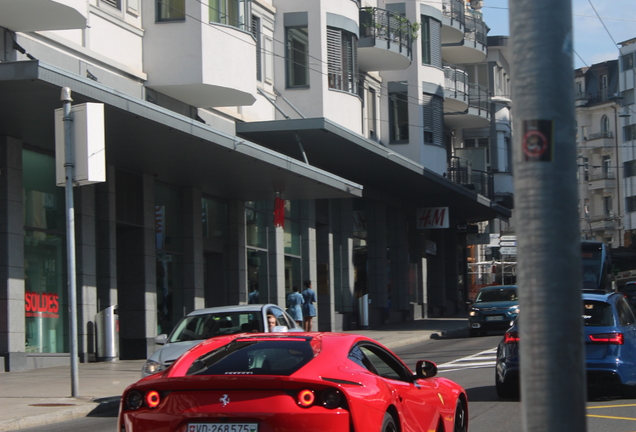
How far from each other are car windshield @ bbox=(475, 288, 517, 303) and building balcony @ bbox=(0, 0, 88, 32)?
17.6 m

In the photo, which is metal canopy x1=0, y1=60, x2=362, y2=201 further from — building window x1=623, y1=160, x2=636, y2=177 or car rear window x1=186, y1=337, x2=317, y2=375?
building window x1=623, y1=160, x2=636, y2=177

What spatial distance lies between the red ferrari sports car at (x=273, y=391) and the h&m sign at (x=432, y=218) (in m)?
35.7

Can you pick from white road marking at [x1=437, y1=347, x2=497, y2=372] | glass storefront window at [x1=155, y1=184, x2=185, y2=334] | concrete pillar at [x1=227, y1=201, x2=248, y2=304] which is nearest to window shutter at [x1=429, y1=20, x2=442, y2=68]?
concrete pillar at [x1=227, y1=201, x2=248, y2=304]

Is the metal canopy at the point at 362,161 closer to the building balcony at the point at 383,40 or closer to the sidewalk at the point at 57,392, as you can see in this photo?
the building balcony at the point at 383,40

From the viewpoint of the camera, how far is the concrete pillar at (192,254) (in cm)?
2509

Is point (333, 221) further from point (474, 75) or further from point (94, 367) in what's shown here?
point (474, 75)

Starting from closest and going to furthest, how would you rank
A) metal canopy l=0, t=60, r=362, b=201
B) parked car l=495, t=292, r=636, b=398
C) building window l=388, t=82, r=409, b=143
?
parked car l=495, t=292, r=636, b=398
metal canopy l=0, t=60, r=362, b=201
building window l=388, t=82, r=409, b=143

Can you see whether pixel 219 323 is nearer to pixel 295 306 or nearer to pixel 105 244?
pixel 105 244

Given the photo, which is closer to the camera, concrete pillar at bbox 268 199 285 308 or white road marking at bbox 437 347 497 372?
white road marking at bbox 437 347 497 372

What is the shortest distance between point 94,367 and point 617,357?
1083 cm

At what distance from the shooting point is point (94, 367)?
63.3 feet

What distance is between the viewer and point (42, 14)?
16844 mm

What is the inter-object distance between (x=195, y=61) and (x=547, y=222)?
1972 centimetres

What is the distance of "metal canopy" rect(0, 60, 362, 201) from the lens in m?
15.2
